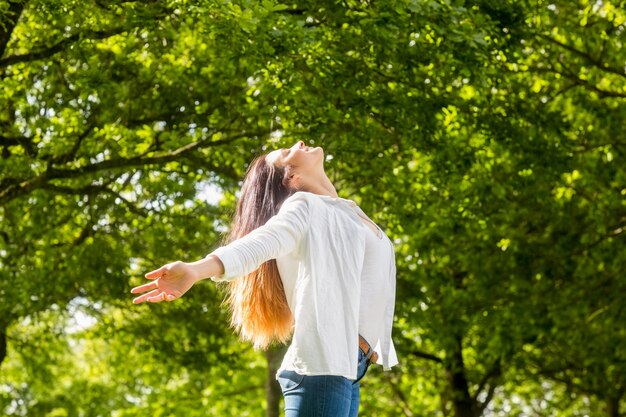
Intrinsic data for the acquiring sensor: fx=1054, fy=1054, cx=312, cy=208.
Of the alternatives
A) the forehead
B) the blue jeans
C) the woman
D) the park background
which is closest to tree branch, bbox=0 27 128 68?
the park background

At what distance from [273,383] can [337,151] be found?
704 centimetres

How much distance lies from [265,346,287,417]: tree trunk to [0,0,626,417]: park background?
53 mm

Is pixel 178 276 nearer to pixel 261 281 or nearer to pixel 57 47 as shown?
pixel 261 281

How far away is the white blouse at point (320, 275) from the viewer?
3.65 m

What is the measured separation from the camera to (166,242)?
1459 centimetres

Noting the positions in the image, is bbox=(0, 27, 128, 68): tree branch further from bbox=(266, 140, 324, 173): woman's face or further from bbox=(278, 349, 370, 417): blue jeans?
bbox=(278, 349, 370, 417): blue jeans

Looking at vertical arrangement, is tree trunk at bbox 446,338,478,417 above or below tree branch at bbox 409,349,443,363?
below

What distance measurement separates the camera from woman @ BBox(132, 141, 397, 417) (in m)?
3.58

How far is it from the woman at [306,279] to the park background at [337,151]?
4.34 m

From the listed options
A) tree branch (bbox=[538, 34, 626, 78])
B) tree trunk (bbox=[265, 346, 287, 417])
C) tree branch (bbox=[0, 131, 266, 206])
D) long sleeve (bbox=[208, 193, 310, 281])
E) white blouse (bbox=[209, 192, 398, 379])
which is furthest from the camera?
tree trunk (bbox=[265, 346, 287, 417])

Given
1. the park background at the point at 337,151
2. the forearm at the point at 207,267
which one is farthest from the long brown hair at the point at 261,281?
the park background at the point at 337,151

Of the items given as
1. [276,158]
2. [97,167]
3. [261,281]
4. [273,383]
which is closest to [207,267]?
[261,281]

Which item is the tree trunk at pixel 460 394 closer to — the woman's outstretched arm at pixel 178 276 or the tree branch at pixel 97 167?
the tree branch at pixel 97 167

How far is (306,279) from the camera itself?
3855 millimetres
